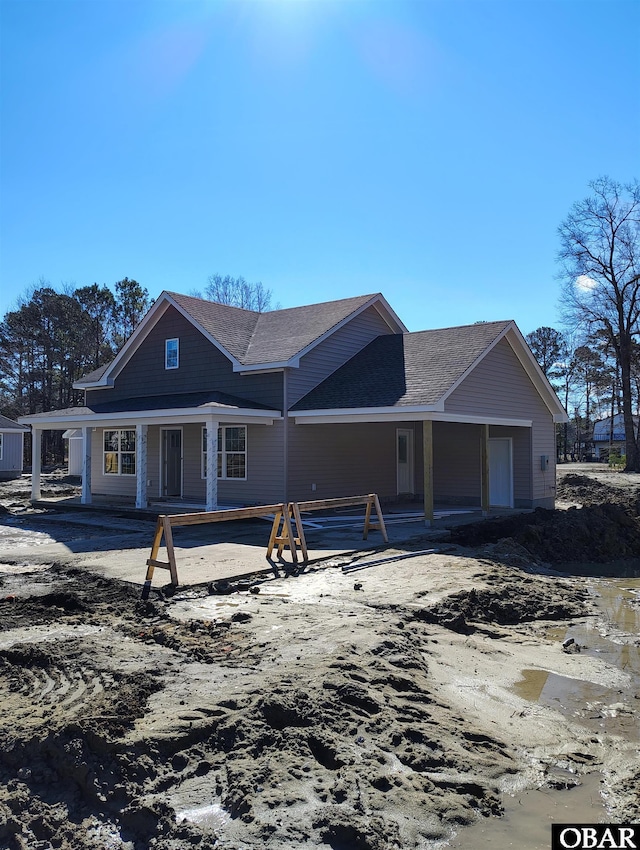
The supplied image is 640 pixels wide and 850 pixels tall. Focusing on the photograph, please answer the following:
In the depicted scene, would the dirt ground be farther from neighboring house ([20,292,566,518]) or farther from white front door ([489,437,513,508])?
Answer: white front door ([489,437,513,508])

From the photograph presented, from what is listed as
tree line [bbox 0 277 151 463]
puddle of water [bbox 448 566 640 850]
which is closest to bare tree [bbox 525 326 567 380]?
tree line [bbox 0 277 151 463]

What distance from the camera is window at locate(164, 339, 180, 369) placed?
819 inches

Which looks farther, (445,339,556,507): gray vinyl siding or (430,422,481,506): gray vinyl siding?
(430,422,481,506): gray vinyl siding

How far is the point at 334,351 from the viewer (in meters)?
19.5

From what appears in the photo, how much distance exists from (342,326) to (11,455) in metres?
24.2

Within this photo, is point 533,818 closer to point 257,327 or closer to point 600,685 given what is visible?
point 600,685

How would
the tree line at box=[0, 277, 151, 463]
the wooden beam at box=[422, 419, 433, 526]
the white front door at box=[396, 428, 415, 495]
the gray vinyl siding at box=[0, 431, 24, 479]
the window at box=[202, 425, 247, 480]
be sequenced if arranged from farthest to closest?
the tree line at box=[0, 277, 151, 463]
the gray vinyl siding at box=[0, 431, 24, 479]
the white front door at box=[396, 428, 415, 495]
the window at box=[202, 425, 247, 480]
the wooden beam at box=[422, 419, 433, 526]

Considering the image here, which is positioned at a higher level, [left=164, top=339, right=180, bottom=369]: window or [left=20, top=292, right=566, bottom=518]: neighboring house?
[left=164, top=339, right=180, bottom=369]: window

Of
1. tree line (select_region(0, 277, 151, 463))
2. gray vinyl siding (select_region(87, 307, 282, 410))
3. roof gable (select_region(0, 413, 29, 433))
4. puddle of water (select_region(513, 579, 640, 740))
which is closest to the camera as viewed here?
puddle of water (select_region(513, 579, 640, 740))

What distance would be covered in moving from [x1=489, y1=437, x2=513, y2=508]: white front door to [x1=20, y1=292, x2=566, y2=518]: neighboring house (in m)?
0.04

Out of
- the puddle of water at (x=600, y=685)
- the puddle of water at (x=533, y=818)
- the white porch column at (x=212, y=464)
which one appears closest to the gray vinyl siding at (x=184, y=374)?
the white porch column at (x=212, y=464)

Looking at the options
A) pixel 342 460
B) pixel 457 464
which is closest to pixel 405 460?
pixel 457 464

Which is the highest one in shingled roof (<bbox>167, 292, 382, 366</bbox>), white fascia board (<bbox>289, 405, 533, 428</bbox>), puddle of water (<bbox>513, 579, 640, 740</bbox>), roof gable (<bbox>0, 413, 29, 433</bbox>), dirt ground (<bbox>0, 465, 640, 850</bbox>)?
shingled roof (<bbox>167, 292, 382, 366</bbox>)

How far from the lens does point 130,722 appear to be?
15.0 feet
